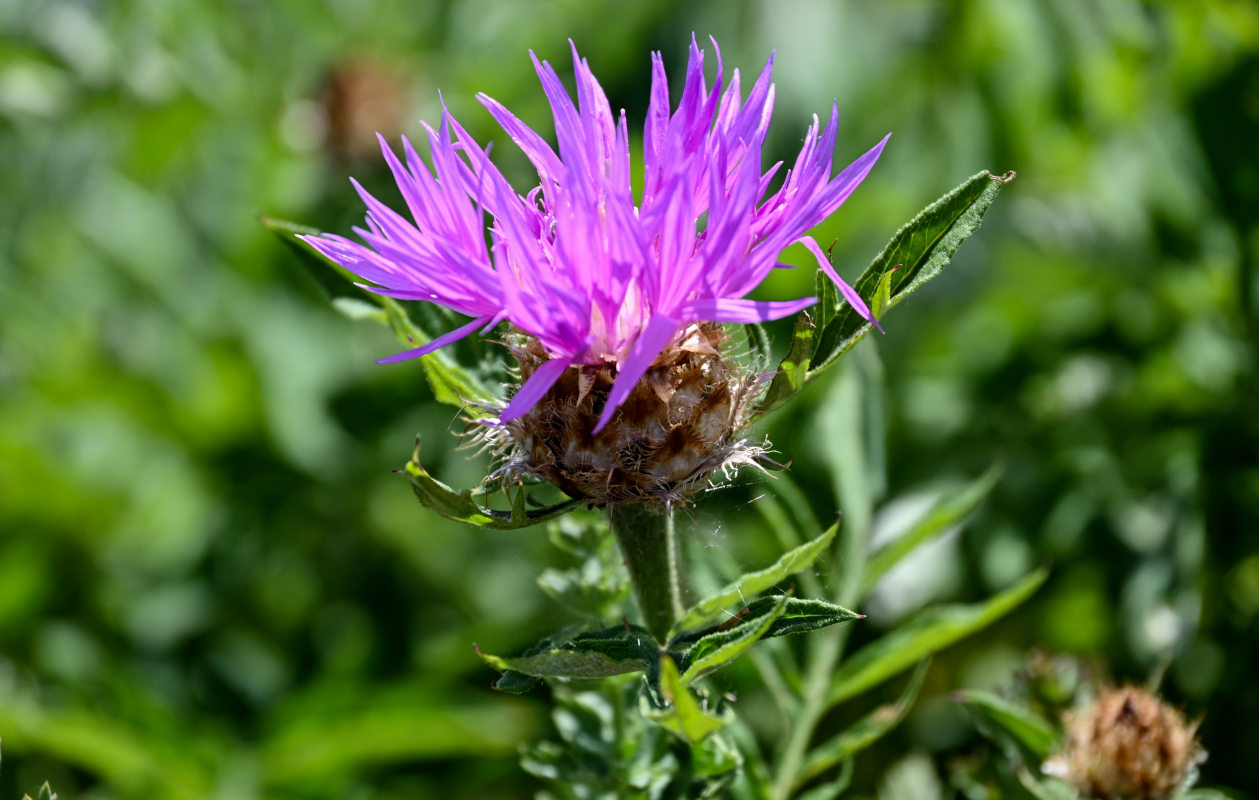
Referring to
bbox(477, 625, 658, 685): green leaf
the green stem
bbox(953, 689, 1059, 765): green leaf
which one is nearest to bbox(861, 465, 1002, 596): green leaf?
bbox(953, 689, 1059, 765): green leaf

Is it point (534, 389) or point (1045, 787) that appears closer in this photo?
point (534, 389)

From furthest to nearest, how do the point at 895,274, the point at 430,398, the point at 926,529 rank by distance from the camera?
the point at 430,398
the point at 926,529
the point at 895,274

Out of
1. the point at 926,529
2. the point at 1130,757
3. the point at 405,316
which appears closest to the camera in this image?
the point at 405,316

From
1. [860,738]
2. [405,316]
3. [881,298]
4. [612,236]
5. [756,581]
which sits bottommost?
[860,738]

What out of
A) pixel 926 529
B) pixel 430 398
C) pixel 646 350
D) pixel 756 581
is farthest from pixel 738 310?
pixel 430 398

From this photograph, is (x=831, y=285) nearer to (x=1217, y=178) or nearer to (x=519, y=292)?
(x=519, y=292)

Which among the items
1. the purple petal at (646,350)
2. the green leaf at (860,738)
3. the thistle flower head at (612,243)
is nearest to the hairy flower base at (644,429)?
the thistle flower head at (612,243)

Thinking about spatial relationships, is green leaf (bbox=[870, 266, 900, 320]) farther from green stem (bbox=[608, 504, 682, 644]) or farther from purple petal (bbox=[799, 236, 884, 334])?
green stem (bbox=[608, 504, 682, 644])

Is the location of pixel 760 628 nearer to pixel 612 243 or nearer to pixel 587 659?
pixel 587 659
